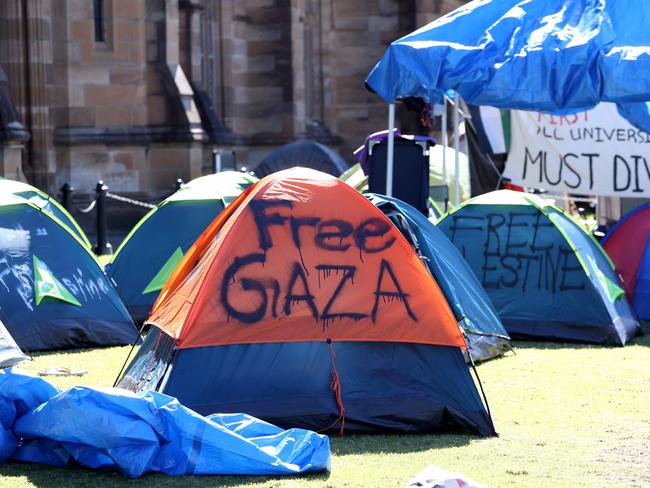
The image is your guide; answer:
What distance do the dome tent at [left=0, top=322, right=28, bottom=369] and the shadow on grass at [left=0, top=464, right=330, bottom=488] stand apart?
10.1 ft

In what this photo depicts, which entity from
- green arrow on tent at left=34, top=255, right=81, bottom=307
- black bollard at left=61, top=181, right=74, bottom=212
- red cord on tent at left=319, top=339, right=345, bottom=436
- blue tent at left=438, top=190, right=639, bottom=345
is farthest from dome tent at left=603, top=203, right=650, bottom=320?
black bollard at left=61, top=181, right=74, bottom=212

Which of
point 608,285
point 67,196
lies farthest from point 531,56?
point 67,196

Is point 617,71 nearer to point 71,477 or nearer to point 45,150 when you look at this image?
point 71,477

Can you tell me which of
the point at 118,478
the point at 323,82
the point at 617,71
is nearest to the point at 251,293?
the point at 118,478

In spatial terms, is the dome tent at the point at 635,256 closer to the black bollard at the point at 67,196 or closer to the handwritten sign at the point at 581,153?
the handwritten sign at the point at 581,153

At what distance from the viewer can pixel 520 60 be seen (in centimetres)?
1269

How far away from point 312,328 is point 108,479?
175 cm

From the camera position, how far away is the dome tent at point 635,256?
1377cm

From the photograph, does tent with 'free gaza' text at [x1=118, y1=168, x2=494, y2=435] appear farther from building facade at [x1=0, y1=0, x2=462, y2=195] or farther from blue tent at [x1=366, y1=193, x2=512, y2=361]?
building facade at [x1=0, y1=0, x2=462, y2=195]

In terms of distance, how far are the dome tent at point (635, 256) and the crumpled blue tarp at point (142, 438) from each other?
7.02 m

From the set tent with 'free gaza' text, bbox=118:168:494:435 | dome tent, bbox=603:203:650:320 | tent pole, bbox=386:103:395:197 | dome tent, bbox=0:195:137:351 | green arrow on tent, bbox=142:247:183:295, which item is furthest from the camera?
dome tent, bbox=603:203:650:320

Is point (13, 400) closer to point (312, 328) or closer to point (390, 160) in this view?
point (312, 328)

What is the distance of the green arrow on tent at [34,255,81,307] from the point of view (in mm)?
11734

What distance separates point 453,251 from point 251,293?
318cm
